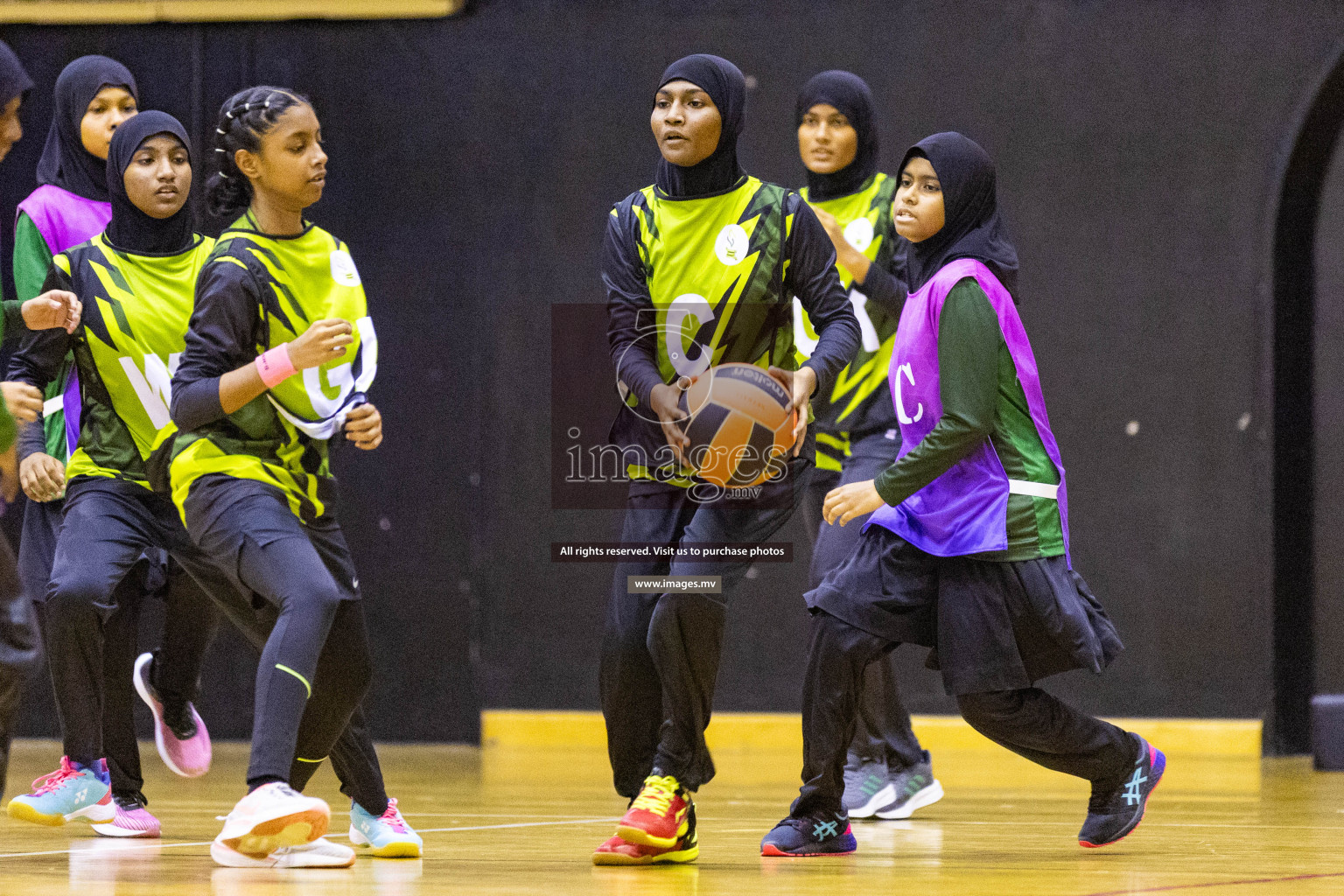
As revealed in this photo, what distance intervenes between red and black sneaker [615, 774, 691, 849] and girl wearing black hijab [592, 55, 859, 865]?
0.04 metres

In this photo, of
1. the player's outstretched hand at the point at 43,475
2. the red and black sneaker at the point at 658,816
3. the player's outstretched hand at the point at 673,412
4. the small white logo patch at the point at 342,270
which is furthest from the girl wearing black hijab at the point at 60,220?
the red and black sneaker at the point at 658,816

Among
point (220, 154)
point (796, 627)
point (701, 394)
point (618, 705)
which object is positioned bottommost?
point (796, 627)

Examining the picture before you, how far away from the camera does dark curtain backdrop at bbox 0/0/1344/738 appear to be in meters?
6.53

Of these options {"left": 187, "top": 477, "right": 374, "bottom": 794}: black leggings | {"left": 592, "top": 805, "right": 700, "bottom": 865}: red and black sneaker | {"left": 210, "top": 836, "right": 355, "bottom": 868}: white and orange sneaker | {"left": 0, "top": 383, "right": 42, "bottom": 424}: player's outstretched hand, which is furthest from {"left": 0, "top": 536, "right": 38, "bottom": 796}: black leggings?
{"left": 592, "top": 805, "right": 700, "bottom": 865}: red and black sneaker

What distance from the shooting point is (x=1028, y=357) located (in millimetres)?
3650

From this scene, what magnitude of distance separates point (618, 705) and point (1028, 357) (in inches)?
46.3

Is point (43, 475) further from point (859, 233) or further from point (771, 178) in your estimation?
point (771, 178)

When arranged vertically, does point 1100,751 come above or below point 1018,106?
below

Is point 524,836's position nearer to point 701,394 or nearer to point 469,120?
point 701,394

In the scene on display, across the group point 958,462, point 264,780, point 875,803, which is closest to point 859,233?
point 958,462

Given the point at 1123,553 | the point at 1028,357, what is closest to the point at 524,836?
the point at 1028,357

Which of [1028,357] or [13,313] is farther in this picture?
[13,313]

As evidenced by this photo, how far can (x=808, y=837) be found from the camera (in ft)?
11.9

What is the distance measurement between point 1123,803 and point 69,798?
8.12 ft
